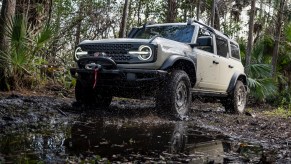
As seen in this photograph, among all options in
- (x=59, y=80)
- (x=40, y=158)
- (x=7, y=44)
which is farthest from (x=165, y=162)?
(x=59, y=80)

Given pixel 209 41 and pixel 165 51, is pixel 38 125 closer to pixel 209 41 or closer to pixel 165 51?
pixel 165 51

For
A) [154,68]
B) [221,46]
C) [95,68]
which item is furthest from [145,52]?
[221,46]

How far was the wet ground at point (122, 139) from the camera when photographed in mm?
2660

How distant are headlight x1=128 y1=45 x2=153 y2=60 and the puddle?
4.30 feet

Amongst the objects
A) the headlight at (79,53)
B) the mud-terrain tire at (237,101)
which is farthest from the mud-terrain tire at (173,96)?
the mud-terrain tire at (237,101)

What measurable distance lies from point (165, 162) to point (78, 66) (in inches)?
136

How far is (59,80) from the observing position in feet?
31.5

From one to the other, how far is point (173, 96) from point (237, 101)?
319cm

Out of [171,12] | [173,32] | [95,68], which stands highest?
[171,12]

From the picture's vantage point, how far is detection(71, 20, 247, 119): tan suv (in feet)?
17.1

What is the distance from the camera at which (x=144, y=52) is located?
17.1 feet

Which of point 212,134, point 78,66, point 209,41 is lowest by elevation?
point 212,134

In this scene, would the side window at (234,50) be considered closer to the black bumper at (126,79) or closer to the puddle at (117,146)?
the black bumper at (126,79)

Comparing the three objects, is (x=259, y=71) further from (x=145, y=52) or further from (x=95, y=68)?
(x=95, y=68)
